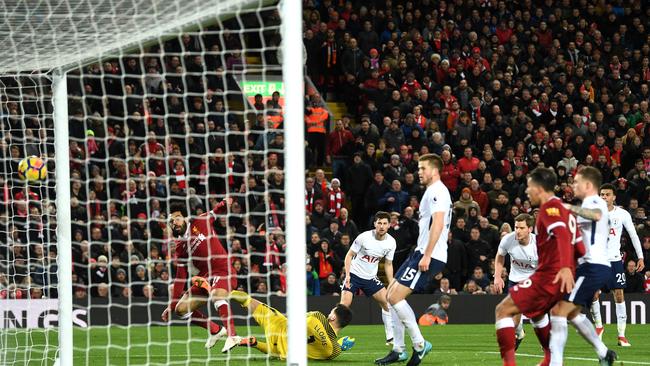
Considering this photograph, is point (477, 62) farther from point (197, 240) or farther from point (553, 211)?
point (553, 211)

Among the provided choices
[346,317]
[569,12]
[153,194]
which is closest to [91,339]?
[153,194]

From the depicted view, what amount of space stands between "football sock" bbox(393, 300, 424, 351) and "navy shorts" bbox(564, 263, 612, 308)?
6.57 ft

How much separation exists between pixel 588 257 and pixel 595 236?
0.63 ft

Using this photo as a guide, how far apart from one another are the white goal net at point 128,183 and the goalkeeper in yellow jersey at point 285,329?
25 centimetres

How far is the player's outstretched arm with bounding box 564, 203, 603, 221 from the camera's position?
8919 mm

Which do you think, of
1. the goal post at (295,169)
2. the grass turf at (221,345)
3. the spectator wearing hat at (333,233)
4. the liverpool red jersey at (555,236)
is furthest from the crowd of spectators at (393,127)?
the goal post at (295,169)

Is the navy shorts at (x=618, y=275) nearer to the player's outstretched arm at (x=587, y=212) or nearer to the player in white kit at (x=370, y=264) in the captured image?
the player in white kit at (x=370, y=264)

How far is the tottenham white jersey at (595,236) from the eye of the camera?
9289mm

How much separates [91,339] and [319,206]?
223 inches

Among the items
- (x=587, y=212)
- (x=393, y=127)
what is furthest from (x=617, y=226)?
(x=393, y=127)

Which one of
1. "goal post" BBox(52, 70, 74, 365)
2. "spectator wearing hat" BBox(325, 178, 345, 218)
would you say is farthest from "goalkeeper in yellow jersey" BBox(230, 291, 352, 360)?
"spectator wearing hat" BBox(325, 178, 345, 218)

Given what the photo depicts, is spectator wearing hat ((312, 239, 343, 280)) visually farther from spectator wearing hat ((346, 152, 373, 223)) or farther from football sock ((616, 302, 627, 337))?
football sock ((616, 302, 627, 337))

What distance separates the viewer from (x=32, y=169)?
11.9m

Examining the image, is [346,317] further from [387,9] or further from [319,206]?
[387,9]
